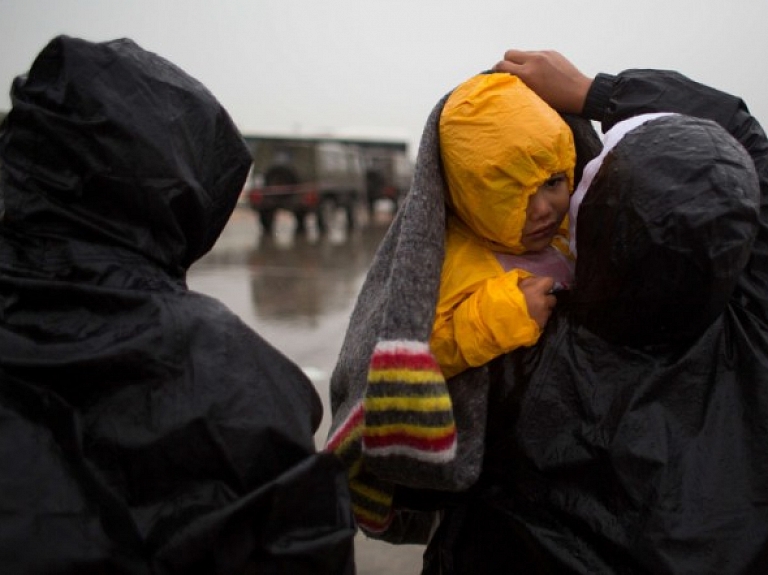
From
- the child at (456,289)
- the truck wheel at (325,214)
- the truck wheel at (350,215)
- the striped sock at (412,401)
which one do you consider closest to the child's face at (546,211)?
the child at (456,289)

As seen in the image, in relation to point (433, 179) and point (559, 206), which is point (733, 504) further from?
point (433, 179)

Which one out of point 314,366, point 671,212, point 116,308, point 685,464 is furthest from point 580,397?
point 314,366

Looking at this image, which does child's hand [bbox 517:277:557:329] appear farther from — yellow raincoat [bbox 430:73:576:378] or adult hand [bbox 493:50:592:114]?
adult hand [bbox 493:50:592:114]

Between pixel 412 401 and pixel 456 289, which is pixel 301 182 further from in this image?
pixel 412 401

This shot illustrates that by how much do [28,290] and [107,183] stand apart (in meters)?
0.19

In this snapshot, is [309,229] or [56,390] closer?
[56,390]

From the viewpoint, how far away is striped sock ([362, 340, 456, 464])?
49.4 inches

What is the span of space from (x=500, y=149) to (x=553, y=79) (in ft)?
0.89

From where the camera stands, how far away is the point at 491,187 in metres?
1.36

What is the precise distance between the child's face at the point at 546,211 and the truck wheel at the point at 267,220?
615 inches

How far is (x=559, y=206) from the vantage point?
1.41 metres

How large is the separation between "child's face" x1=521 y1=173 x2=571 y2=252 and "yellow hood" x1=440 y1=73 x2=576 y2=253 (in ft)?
0.08

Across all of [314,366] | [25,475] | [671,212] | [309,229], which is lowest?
[309,229]

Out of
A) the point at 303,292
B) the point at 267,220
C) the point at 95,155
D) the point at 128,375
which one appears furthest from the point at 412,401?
the point at 267,220
